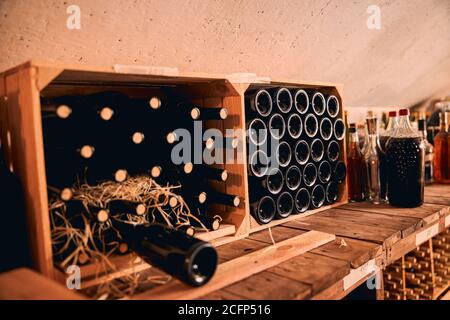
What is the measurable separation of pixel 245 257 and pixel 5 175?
2.15 feet

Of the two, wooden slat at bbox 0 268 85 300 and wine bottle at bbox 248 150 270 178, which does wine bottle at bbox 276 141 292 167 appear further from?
wooden slat at bbox 0 268 85 300

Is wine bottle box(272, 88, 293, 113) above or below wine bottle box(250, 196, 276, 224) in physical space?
above

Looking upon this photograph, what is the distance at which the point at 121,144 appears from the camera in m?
1.01

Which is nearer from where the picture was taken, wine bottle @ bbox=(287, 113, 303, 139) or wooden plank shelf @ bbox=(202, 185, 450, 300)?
wooden plank shelf @ bbox=(202, 185, 450, 300)

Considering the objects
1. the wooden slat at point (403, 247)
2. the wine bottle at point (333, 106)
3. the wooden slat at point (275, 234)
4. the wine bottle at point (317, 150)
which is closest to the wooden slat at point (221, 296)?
the wooden slat at point (275, 234)

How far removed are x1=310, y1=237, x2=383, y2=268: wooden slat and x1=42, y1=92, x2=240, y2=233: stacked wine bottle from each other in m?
0.32

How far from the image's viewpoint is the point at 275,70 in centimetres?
189

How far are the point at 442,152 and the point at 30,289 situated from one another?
2.12 metres

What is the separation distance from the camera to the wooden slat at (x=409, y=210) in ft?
4.84

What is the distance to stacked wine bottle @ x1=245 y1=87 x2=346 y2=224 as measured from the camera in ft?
4.39

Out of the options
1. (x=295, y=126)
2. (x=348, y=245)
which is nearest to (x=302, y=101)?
(x=295, y=126)

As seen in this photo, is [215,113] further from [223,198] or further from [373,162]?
[373,162]

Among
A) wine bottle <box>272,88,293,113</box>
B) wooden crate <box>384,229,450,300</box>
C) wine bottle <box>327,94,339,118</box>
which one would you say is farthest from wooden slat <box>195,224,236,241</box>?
wooden crate <box>384,229,450,300</box>
